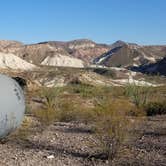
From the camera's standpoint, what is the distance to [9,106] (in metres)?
11.7

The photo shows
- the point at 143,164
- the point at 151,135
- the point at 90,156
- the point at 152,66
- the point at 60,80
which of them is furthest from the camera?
the point at 152,66

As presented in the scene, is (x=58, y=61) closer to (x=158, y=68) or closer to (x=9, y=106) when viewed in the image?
(x=158, y=68)

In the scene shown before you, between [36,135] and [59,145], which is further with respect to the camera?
[36,135]

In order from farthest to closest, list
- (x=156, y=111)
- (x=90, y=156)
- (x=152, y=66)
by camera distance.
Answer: (x=152, y=66) < (x=156, y=111) < (x=90, y=156)

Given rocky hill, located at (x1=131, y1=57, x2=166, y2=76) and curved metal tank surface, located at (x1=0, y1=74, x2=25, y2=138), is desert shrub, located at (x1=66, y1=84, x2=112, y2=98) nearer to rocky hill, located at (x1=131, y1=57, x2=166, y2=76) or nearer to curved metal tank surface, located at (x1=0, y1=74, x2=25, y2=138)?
curved metal tank surface, located at (x1=0, y1=74, x2=25, y2=138)

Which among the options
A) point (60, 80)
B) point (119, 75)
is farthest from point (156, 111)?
point (119, 75)

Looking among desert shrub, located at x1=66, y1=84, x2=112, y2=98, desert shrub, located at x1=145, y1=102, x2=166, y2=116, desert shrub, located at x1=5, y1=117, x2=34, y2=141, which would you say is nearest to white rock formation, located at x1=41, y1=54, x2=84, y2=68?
desert shrub, located at x1=66, y1=84, x2=112, y2=98

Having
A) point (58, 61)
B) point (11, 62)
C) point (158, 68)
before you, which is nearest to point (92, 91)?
point (11, 62)

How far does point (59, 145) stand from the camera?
1238cm

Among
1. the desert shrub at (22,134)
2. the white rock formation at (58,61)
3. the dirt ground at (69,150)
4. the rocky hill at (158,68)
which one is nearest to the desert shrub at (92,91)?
the desert shrub at (22,134)

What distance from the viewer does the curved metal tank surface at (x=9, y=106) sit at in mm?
11528

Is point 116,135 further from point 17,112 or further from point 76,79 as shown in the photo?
point 76,79

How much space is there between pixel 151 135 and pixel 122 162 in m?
→ 3.69

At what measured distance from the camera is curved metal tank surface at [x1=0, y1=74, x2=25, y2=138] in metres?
11.5
